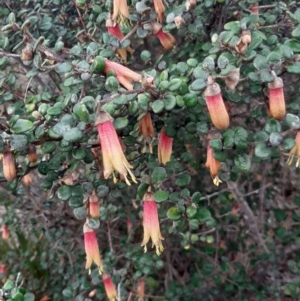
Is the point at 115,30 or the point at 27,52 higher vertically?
the point at 27,52

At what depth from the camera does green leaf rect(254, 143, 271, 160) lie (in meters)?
1.11

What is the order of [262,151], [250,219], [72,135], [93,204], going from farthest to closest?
[250,219], [93,204], [262,151], [72,135]

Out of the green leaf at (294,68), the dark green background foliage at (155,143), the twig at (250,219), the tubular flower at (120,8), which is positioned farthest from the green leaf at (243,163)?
the twig at (250,219)

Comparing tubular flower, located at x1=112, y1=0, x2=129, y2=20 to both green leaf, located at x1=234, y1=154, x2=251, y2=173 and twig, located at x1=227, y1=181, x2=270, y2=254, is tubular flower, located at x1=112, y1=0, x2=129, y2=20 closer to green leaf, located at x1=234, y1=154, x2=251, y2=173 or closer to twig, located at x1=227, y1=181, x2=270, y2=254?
green leaf, located at x1=234, y1=154, x2=251, y2=173

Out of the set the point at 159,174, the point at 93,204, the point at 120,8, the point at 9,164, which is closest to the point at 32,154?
the point at 9,164

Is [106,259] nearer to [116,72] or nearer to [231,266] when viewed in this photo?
[231,266]

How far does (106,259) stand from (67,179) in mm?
685

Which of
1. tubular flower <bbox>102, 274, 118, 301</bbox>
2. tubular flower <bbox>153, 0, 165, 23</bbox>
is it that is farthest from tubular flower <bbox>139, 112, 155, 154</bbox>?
tubular flower <bbox>102, 274, 118, 301</bbox>

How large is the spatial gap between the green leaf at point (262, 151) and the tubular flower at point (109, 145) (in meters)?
0.32

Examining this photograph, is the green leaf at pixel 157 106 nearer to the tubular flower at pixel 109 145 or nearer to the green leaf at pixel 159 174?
the tubular flower at pixel 109 145

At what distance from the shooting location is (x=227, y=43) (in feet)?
3.66

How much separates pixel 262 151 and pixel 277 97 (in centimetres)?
13

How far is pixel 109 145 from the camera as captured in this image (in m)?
1.00

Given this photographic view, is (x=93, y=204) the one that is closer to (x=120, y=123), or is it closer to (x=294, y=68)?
(x=120, y=123)
